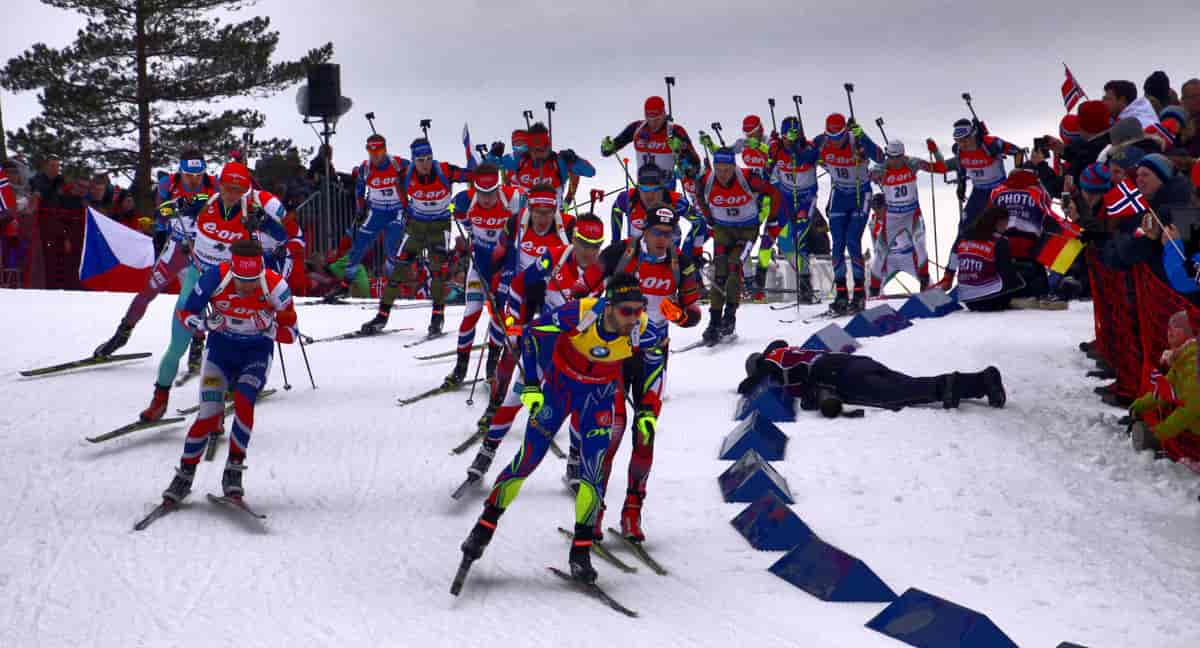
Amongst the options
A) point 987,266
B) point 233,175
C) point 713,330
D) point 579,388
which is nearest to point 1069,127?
point 987,266

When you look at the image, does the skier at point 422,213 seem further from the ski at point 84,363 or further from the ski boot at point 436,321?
the ski at point 84,363

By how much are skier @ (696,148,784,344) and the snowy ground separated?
7.70ft

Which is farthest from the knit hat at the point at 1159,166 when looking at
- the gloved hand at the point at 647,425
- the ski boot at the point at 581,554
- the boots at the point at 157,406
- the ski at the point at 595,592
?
the boots at the point at 157,406

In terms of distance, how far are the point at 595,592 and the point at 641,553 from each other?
90 cm

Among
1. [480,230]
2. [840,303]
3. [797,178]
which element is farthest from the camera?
[797,178]

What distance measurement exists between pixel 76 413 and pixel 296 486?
10.5 ft

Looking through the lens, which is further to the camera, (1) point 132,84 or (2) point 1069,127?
(1) point 132,84

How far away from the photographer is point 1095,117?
455 inches

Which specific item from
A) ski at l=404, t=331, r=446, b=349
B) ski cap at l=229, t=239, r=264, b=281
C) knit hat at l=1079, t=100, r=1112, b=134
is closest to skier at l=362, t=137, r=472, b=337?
ski at l=404, t=331, r=446, b=349

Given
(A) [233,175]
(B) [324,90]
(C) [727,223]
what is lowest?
(C) [727,223]

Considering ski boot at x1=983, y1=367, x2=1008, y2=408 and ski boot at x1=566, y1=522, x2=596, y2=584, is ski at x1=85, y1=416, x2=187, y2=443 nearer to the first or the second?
ski boot at x1=566, y1=522, x2=596, y2=584

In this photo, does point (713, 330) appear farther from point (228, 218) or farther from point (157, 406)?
point (157, 406)

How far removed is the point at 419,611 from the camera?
7.17m

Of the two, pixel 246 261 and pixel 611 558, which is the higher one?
pixel 246 261
